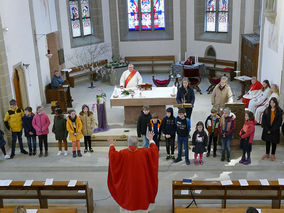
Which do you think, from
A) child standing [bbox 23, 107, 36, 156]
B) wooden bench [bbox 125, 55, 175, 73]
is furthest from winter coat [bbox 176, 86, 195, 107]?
wooden bench [bbox 125, 55, 175, 73]

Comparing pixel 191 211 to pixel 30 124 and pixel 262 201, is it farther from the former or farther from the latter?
pixel 30 124

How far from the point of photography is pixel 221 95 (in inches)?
399

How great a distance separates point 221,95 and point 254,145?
1586mm

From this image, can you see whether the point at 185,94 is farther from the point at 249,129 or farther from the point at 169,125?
the point at 249,129

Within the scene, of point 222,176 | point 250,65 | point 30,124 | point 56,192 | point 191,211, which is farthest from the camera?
point 250,65

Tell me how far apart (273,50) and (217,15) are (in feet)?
21.0

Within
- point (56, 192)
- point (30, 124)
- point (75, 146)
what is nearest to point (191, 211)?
point (56, 192)

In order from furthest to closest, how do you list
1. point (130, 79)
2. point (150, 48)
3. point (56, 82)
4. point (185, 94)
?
1. point (150, 48)
2. point (56, 82)
3. point (130, 79)
4. point (185, 94)

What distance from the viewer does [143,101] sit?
10836 millimetres

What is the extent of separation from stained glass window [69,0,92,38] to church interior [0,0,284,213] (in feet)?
0.15

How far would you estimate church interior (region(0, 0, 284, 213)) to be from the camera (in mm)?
7391

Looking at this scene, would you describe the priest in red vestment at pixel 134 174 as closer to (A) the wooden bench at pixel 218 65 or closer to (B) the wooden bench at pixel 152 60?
(A) the wooden bench at pixel 218 65

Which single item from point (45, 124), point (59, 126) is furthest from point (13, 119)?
point (59, 126)

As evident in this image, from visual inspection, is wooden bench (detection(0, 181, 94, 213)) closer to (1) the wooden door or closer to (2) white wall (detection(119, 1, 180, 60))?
(1) the wooden door
